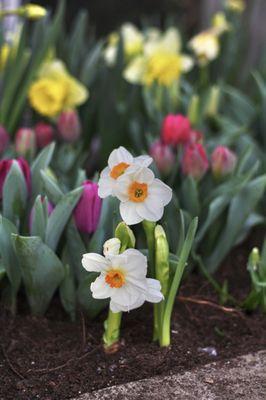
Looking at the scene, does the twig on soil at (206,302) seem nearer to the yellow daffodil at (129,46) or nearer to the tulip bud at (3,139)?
the tulip bud at (3,139)

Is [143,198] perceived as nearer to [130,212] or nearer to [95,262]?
[130,212]

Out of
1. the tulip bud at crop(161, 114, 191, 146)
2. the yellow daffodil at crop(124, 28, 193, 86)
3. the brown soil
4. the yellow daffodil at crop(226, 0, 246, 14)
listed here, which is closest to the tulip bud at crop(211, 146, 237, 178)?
the tulip bud at crop(161, 114, 191, 146)

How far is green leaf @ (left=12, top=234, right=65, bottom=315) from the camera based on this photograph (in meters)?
1.38

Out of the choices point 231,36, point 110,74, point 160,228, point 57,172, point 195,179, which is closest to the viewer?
point 160,228

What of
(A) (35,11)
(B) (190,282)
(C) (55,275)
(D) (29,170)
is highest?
(A) (35,11)

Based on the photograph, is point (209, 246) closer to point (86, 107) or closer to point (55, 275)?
point (55, 275)

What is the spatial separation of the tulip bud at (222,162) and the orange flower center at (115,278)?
56 centimetres

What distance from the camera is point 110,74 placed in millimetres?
2357

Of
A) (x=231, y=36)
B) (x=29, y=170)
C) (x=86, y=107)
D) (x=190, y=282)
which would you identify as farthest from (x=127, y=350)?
(x=231, y=36)

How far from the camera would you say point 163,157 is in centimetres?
177

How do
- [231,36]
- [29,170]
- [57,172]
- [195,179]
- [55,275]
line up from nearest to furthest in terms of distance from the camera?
1. [55,275]
2. [29,170]
3. [195,179]
4. [57,172]
5. [231,36]

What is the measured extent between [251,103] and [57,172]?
2.74 feet

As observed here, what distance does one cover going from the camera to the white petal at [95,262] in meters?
1.24

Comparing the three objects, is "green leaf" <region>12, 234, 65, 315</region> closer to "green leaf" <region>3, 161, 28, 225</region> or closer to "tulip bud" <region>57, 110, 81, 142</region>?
"green leaf" <region>3, 161, 28, 225</region>
